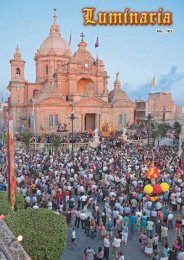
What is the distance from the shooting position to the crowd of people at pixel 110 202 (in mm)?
13441

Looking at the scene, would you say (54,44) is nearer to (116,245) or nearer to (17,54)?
(17,54)

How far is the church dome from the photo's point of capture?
62.2 m

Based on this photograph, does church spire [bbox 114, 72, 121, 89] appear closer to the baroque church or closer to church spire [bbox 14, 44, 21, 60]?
the baroque church

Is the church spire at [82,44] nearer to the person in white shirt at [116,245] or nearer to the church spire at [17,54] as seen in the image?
the church spire at [17,54]

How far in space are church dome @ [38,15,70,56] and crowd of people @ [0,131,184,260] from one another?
38937mm

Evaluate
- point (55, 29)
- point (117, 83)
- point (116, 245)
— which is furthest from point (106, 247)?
point (55, 29)

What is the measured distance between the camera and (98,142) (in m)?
39.3

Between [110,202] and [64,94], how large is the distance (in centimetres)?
4215

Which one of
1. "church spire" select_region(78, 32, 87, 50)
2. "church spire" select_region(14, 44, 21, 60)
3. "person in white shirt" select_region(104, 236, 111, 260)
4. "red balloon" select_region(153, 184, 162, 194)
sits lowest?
"person in white shirt" select_region(104, 236, 111, 260)

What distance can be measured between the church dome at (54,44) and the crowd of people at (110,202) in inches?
1533

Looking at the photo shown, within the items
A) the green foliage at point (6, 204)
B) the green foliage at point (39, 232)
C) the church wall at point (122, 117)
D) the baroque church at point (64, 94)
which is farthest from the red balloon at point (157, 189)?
the church wall at point (122, 117)

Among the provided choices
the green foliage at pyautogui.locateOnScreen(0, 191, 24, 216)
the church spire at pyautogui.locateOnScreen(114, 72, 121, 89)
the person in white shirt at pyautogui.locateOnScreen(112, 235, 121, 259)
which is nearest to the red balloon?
the person in white shirt at pyautogui.locateOnScreen(112, 235, 121, 259)

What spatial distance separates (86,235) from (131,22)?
56.0ft

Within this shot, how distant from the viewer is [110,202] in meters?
17.0
